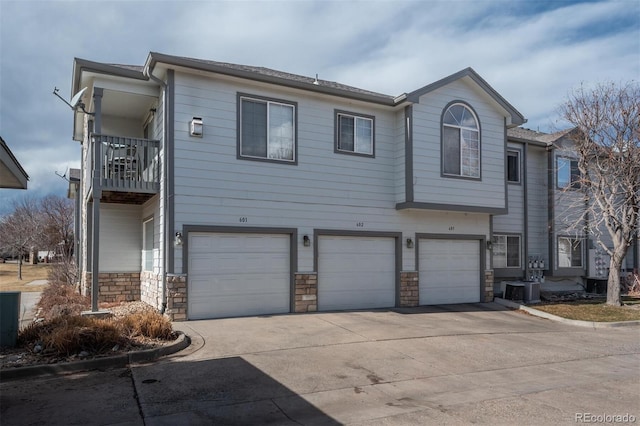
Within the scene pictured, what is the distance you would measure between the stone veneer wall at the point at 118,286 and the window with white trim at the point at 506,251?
37.4 feet

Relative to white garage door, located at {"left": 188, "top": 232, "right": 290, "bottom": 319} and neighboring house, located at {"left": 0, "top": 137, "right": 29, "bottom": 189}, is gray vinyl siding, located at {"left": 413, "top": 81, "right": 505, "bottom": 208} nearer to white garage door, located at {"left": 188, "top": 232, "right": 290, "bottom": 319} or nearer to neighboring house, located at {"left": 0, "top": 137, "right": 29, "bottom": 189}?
white garage door, located at {"left": 188, "top": 232, "right": 290, "bottom": 319}

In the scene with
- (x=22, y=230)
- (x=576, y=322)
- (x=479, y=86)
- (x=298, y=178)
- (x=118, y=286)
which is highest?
(x=479, y=86)

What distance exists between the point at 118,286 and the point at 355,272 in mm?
6654

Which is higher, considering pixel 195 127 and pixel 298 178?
pixel 195 127

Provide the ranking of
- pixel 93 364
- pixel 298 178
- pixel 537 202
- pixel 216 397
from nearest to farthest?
Result: pixel 216 397 < pixel 93 364 < pixel 298 178 < pixel 537 202

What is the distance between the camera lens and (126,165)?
1202 centimetres

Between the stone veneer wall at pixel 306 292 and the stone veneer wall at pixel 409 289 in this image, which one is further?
the stone veneer wall at pixel 409 289

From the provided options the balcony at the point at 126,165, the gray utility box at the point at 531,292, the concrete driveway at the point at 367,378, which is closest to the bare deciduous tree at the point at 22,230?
the balcony at the point at 126,165

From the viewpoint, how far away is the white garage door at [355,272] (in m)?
12.7

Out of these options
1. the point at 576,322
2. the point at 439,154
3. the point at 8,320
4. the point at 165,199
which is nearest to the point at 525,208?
the point at 439,154

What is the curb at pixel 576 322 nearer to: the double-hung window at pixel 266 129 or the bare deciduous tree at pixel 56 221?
the double-hung window at pixel 266 129

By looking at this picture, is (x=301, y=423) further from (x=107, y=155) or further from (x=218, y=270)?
(x=107, y=155)

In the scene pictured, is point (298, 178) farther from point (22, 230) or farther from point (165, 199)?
point (22, 230)

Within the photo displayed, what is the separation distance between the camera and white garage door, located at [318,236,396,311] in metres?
12.7
